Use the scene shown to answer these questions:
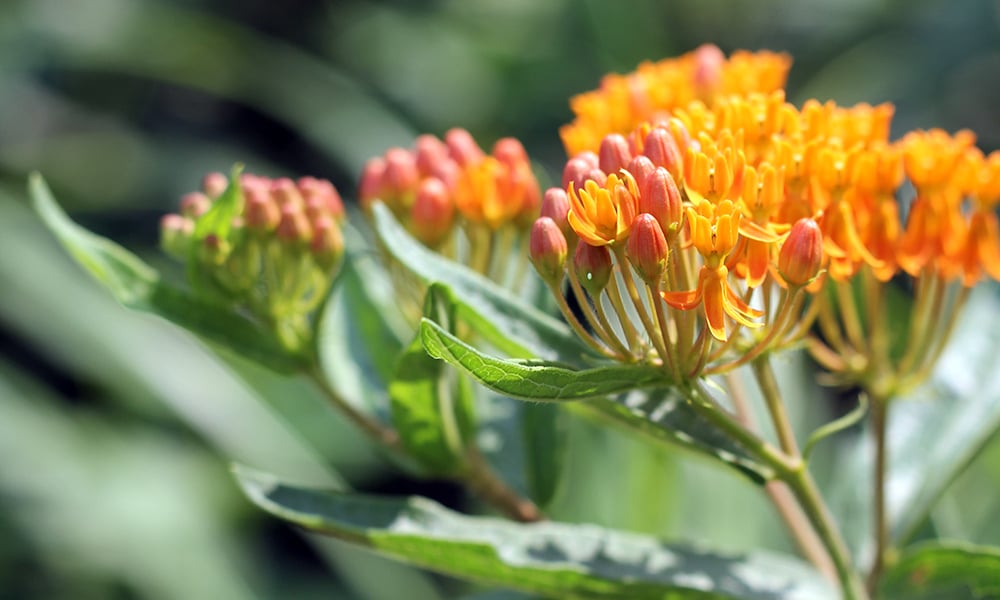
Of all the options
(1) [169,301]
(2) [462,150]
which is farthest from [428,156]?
(1) [169,301]

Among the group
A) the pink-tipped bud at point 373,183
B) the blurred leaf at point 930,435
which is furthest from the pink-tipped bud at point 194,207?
the blurred leaf at point 930,435

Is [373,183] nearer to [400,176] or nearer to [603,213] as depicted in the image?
[400,176]

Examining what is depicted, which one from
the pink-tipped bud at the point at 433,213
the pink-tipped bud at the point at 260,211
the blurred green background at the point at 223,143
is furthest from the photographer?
the blurred green background at the point at 223,143

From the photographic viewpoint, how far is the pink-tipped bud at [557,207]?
65.5 inches

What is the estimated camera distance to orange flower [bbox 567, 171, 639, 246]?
1561 millimetres

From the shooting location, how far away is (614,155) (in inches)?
67.2

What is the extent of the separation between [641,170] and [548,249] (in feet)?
0.55

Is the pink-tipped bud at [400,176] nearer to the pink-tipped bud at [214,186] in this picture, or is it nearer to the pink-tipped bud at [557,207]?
the pink-tipped bud at [214,186]

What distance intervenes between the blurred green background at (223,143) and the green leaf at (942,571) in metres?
2.54

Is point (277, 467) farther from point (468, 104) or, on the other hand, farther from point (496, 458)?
point (496, 458)

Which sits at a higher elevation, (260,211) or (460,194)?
(460,194)

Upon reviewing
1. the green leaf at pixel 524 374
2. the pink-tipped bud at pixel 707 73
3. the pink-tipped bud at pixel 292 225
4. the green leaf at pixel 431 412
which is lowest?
the green leaf at pixel 431 412

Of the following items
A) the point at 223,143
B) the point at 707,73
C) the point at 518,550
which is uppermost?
the point at 223,143

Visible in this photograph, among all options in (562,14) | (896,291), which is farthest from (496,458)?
(562,14)
